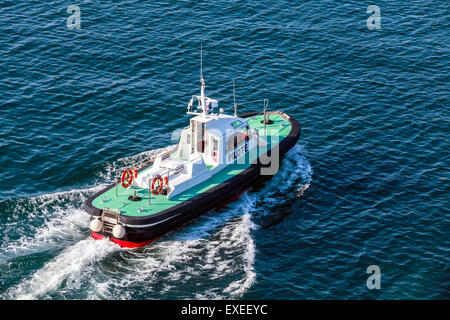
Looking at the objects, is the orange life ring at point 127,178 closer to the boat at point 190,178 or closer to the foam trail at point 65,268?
the boat at point 190,178

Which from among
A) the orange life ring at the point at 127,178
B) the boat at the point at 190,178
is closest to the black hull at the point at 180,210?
the boat at the point at 190,178

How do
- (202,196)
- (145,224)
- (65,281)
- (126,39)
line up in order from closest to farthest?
1. (65,281)
2. (145,224)
3. (202,196)
4. (126,39)

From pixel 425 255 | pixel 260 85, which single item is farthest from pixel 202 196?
pixel 260 85

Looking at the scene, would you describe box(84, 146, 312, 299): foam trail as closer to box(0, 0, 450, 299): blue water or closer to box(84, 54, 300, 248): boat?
box(0, 0, 450, 299): blue water

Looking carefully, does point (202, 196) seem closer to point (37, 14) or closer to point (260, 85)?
point (260, 85)

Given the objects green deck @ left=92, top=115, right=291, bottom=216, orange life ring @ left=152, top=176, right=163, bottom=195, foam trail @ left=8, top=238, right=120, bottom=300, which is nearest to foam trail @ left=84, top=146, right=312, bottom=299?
foam trail @ left=8, top=238, right=120, bottom=300
